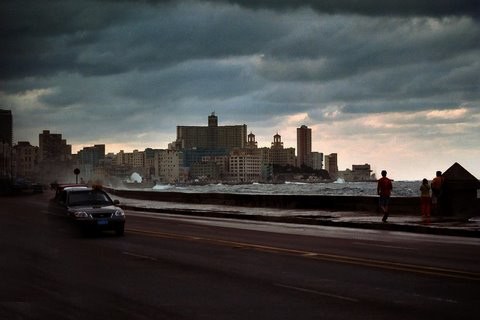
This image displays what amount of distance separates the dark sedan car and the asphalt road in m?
0.55

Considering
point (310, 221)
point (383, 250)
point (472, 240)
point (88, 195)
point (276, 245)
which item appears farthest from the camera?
point (310, 221)

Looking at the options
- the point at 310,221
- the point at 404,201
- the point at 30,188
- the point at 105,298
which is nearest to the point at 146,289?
the point at 105,298

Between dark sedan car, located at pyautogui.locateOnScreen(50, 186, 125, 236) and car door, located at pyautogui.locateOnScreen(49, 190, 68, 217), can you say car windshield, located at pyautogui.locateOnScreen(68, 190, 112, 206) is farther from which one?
car door, located at pyautogui.locateOnScreen(49, 190, 68, 217)

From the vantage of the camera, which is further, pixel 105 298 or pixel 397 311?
pixel 105 298

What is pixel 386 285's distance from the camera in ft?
36.9

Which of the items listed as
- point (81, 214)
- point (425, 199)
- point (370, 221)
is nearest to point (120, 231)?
point (81, 214)

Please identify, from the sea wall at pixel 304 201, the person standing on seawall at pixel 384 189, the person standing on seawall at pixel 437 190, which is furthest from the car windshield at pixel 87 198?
the sea wall at pixel 304 201

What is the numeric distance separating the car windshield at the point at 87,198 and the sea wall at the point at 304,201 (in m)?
14.1

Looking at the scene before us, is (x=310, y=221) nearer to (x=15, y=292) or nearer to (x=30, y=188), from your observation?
(x=15, y=292)

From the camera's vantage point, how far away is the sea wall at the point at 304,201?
101 ft

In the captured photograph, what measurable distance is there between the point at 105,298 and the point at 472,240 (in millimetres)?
13525

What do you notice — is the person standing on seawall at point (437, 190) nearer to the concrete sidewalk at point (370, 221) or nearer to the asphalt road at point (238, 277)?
the concrete sidewalk at point (370, 221)

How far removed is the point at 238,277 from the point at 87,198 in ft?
37.9

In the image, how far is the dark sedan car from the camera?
69.4ft
